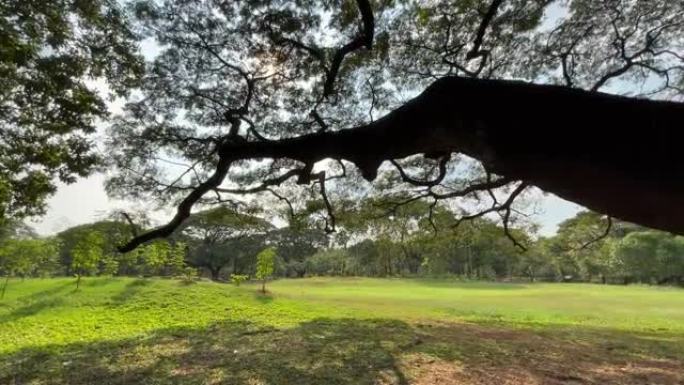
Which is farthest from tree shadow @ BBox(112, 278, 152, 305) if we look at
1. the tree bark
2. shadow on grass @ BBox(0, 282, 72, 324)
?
the tree bark

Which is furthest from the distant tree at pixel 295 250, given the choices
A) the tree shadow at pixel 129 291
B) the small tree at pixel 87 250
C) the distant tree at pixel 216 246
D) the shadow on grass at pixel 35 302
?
the shadow on grass at pixel 35 302

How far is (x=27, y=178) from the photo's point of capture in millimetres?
7223

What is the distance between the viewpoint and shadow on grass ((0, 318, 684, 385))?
6.27m

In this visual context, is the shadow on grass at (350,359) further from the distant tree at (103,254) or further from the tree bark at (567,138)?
the distant tree at (103,254)

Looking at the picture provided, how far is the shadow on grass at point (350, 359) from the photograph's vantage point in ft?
20.6

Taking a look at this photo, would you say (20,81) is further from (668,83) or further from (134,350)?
(668,83)

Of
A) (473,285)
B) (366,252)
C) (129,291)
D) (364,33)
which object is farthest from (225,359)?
→ (366,252)

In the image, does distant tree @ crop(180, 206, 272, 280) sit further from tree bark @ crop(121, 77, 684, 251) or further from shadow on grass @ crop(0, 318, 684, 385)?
tree bark @ crop(121, 77, 684, 251)

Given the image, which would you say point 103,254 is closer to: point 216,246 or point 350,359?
point 350,359

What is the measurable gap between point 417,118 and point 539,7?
5978mm

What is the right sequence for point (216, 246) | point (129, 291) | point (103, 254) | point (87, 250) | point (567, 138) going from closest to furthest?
point (567, 138) → point (129, 291) → point (87, 250) → point (103, 254) → point (216, 246)

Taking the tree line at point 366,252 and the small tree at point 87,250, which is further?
the small tree at point 87,250

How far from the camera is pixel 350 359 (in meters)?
7.25

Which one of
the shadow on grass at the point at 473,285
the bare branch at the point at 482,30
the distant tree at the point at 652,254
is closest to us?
the bare branch at the point at 482,30
